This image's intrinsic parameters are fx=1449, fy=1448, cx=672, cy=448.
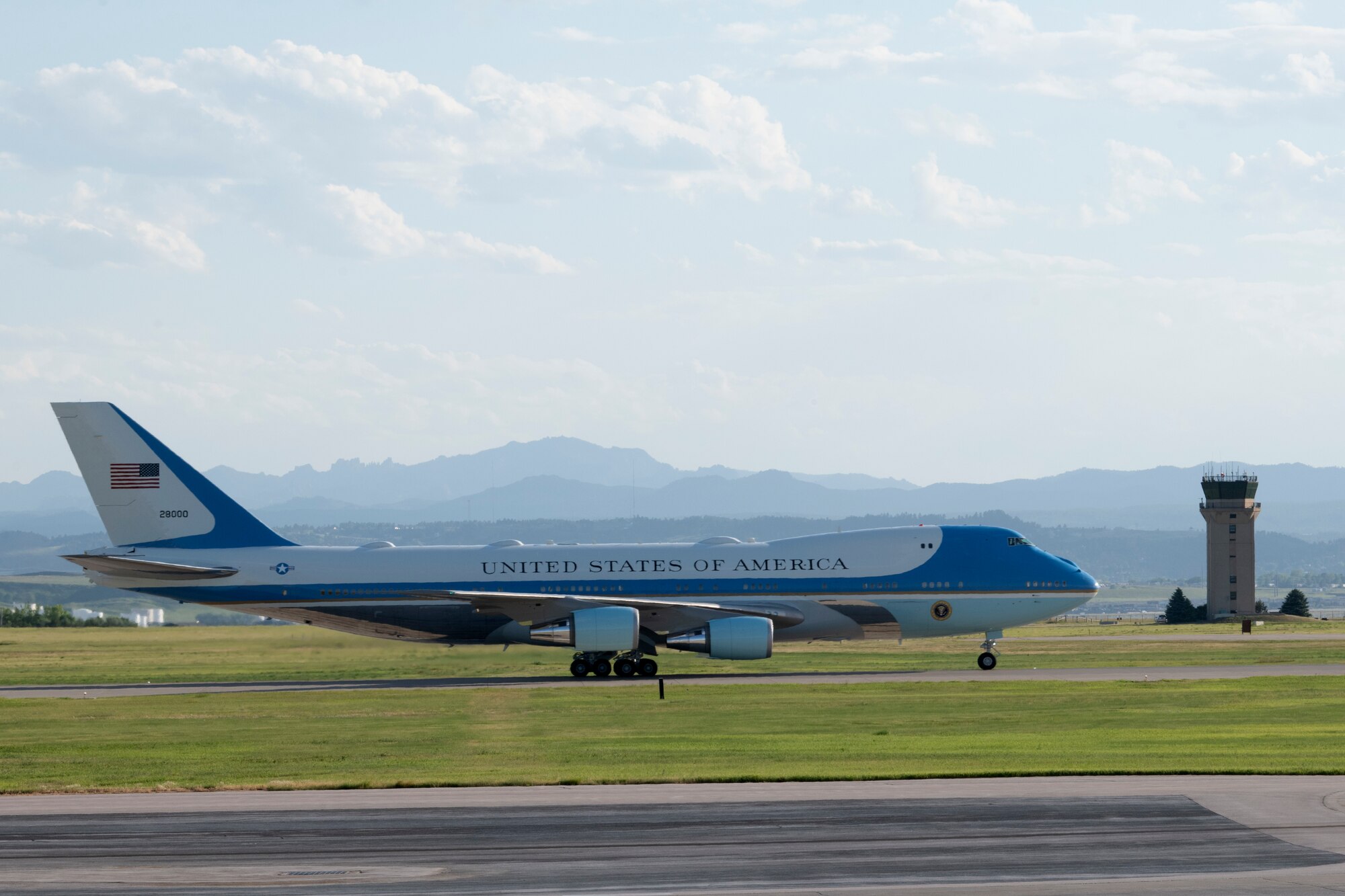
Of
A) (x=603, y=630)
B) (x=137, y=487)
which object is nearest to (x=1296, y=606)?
(x=603, y=630)

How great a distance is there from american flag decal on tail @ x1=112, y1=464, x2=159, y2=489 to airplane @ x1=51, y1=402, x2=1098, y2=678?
48 millimetres

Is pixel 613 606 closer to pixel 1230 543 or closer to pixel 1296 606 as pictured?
pixel 1296 606

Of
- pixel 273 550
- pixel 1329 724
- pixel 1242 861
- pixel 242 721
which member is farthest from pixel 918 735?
pixel 273 550

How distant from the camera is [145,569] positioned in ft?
163

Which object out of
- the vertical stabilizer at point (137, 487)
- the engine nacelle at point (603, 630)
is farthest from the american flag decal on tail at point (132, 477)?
the engine nacelle at point (603, 630)

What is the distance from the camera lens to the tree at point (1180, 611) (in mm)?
121062

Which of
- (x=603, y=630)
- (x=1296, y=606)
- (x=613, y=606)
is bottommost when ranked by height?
(x=1296, y=606)

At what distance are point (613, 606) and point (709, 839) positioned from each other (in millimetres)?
31276

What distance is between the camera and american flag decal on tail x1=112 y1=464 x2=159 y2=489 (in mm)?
51750

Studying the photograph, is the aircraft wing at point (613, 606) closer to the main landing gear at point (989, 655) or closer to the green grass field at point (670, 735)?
the green grass field at point (670, 735)

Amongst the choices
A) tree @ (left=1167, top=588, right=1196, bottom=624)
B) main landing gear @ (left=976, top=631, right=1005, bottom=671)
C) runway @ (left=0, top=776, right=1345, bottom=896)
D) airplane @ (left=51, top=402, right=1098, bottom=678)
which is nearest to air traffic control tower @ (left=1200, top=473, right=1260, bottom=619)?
tree @ (left=1167, top=588, right=1196, bottom=624)

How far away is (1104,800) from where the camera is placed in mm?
21188

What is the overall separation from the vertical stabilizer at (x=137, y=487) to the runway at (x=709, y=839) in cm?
2986

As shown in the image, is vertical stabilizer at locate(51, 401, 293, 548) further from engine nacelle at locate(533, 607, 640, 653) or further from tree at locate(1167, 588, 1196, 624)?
tree at locate(1167, 588, 1196, 624)
